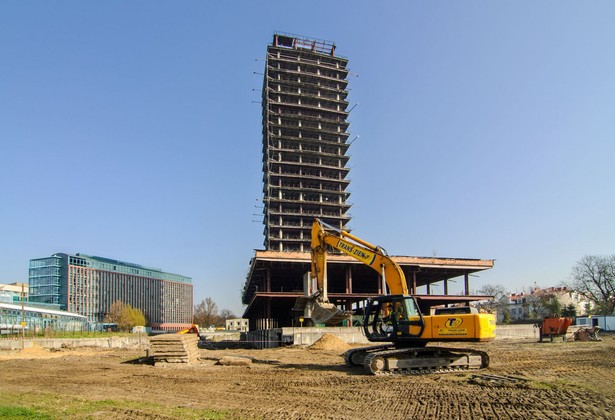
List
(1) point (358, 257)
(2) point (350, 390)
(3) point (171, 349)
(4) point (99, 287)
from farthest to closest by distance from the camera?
(4) point (99, 287) < (1) point (358, 257) < (3) point (171, 349) < (2) point (350, 390)

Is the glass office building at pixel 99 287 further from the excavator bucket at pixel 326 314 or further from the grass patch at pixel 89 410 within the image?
the grass patch at pixel 89 410

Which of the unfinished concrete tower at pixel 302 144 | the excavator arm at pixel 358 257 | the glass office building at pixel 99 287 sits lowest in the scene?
the glass office building at pixel 99 287

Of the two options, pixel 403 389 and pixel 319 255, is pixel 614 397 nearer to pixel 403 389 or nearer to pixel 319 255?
pixel 403 389

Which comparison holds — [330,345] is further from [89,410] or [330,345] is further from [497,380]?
[89,410]

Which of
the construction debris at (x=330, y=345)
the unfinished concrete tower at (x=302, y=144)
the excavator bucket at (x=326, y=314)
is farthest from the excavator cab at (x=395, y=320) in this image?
the unfinished concrete tower at (x=302, y=144)

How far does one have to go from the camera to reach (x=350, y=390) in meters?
12.5

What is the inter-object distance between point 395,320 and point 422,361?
1.58m

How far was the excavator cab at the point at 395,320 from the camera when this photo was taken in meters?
→ 16.0

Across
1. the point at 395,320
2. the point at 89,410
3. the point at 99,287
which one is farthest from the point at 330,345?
the point at 99,287

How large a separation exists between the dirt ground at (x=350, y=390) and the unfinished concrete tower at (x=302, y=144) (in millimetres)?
75180

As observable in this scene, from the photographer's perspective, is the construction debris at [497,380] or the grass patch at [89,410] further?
the construction debris at [497,380]

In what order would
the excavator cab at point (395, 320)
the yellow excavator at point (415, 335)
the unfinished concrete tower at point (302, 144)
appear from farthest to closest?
the unfinished concrete tower at point (302, 144) < the excavator cab at point (395, 320) < the yellow excavator at point (415, 335)

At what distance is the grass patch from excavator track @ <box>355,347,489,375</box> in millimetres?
6906

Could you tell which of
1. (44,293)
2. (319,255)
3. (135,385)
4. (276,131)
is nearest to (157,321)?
(44,293)
